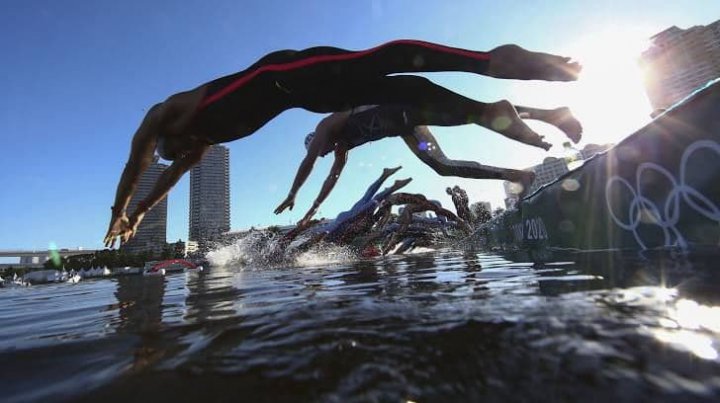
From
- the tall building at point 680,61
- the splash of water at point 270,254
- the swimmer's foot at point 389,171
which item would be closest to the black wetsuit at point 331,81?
the splash of water at point 270,254

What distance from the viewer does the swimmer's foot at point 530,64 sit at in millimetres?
3094

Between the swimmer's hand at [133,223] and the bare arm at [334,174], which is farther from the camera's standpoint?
the bare arm at [334,174]

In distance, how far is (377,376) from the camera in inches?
27.7

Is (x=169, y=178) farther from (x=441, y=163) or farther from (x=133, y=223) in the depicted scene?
(x=441, y=163)

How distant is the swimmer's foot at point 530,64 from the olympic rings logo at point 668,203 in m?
1.04

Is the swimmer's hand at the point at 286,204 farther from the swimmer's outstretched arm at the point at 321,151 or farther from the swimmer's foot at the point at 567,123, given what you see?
the swimmer's foot at the point at 567,123

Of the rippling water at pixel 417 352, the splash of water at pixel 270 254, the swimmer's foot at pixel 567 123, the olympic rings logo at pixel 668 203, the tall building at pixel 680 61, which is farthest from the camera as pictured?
the tall building at pixel 680 61

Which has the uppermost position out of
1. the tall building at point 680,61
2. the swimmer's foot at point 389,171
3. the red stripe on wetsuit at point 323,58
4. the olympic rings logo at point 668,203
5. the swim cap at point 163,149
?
the tall building at point 680,61

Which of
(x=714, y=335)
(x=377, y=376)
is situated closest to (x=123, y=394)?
(x=377, y=376)

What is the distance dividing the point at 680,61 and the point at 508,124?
55.5 m

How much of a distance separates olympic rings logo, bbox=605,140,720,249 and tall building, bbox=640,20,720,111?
4953 cm

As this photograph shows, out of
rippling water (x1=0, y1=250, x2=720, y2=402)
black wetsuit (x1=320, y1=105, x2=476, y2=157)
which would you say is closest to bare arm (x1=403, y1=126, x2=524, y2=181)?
black wetsuit (x1=320, y1=105, x2=476, y2=157)

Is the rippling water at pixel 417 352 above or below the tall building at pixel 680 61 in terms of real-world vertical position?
below

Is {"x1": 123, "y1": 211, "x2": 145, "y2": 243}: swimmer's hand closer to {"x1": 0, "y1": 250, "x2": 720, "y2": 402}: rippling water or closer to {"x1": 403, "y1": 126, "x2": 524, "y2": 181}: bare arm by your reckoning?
{"x1": 0, "y1": 250, "x2": 720, "y2": 402}: rippling water
